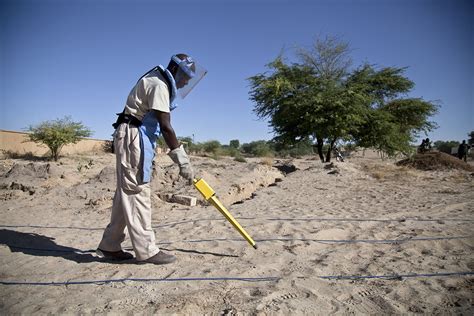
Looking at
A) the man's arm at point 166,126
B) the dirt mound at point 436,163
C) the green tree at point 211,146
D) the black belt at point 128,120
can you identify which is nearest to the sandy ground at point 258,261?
the man's arm at point 166,126

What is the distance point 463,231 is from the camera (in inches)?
136

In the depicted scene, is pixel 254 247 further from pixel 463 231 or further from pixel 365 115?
pixel 365 115

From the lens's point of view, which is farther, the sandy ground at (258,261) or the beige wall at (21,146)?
the beige wall at (21,146)

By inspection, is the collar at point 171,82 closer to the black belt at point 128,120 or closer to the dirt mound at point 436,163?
the black belt at point 128,120

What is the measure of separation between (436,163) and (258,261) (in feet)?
43.4

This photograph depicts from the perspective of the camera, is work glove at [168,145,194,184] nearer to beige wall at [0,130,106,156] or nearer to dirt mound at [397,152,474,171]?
dirt mound at [397,152,474,171]

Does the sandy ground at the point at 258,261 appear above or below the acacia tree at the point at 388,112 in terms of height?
below

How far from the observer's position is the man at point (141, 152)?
2579mm

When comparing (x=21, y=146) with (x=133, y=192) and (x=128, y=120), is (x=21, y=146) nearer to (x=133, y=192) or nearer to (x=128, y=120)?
(x=128, y=120)

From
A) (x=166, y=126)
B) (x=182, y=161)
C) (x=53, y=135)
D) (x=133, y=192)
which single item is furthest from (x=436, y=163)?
(x=53, y=135)

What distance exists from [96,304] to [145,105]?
1.63 meters

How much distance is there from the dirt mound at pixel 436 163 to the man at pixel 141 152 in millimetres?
13232

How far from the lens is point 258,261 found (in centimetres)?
270

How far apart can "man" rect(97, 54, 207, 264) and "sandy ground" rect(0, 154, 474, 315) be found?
308mm
